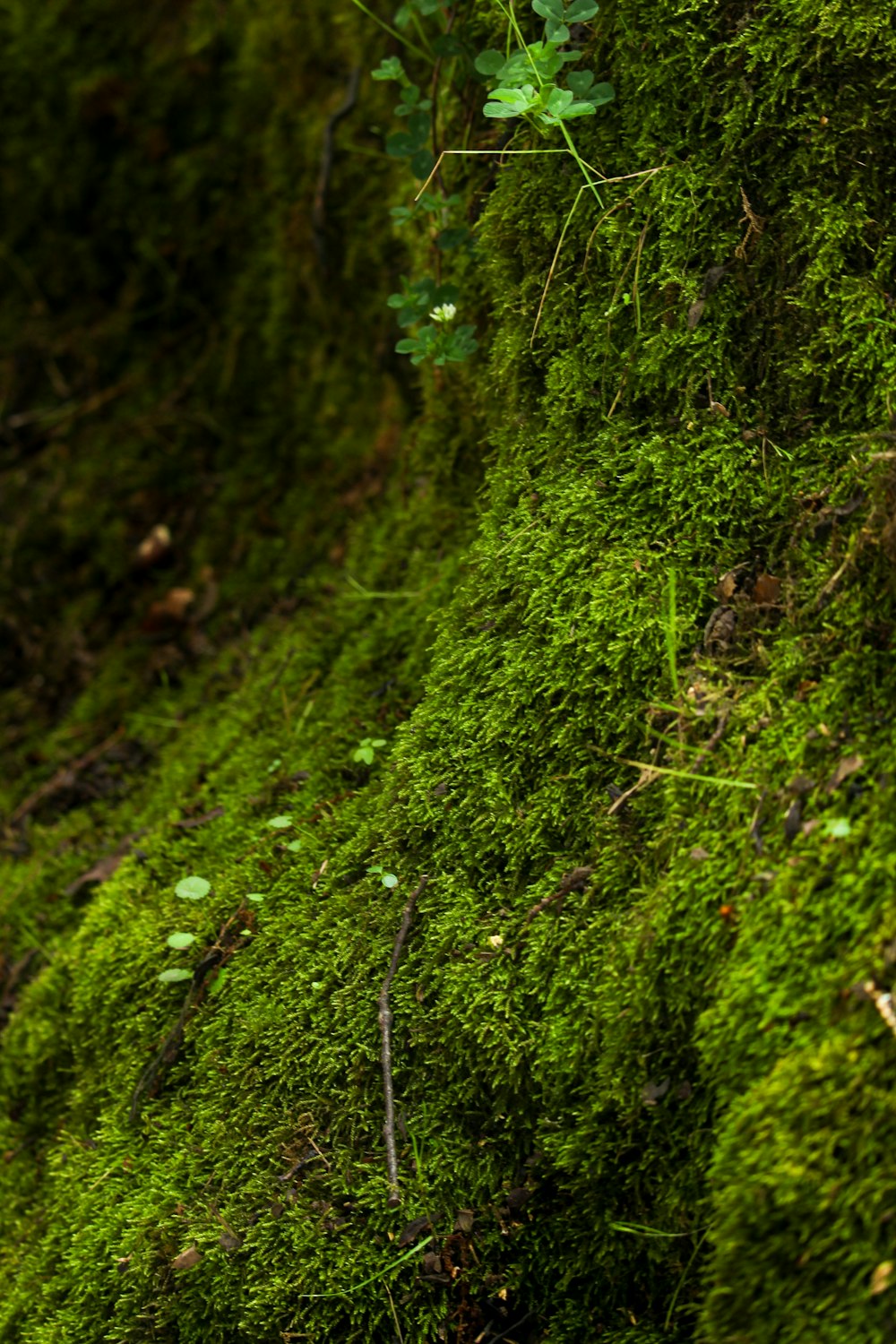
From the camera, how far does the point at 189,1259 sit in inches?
72.2

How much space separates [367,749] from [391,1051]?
760 millimetres

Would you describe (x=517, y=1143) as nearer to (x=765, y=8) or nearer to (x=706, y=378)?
(x=706, y=378)

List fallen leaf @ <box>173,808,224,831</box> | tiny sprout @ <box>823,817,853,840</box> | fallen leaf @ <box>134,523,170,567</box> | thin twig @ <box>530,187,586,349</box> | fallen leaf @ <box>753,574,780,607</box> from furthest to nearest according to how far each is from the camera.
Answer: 1. fallen leaf @ <box>134,523,170,567</box>
2. fallen leaf @ <box>173,808,224,831</box>
3. thin twig @ <box>530,187,586,349</box>
4. fallen leaf @ <box>753,574,780,607</box>
5. tiny sprout @ <box>823,817,853,840</box>

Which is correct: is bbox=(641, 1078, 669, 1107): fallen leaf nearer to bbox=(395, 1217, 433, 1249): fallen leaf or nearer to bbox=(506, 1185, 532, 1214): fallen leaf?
bbox=(506, 1185, 532, 1214): fallen leaf

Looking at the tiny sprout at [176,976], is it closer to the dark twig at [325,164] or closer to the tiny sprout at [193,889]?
the tiny sprout at [193,889]

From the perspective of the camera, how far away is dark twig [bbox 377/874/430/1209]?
1788 mm

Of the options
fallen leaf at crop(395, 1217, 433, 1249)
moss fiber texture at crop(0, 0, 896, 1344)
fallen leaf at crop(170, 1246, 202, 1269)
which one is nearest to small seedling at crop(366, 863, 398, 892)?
moss fiber texture at crop(0, 0, 896, 1344)

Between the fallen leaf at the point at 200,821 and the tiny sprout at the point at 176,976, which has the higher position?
the tiny sprout at the point at 176,976

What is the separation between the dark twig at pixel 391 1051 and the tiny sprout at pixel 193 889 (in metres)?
0.64

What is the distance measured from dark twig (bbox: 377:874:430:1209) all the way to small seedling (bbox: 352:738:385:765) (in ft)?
1.49

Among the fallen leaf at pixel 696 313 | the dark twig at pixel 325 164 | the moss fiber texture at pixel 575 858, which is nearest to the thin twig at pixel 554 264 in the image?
the moss fiber texture at pixel 575 858

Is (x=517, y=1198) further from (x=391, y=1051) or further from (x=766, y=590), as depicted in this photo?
(x=766, y=590)

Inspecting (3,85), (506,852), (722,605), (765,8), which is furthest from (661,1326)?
(3,85)

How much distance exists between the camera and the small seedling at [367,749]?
2408mm
